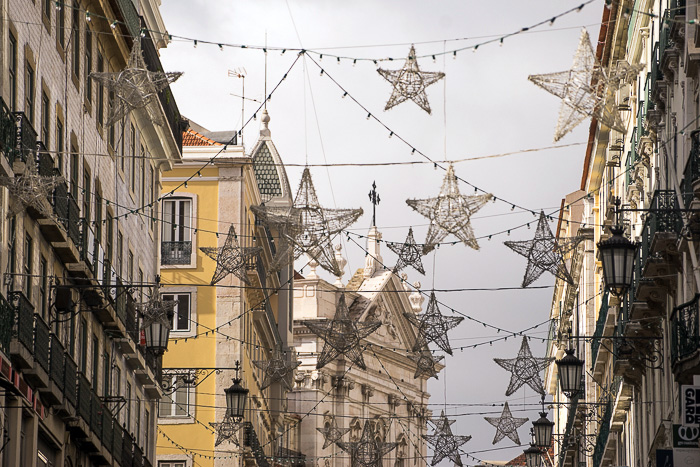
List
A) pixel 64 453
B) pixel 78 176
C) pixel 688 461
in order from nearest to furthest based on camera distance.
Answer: pixel 688 461 < pixel 64 453 < pixel 78 176

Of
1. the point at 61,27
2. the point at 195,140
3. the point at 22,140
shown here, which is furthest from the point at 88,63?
the point at 195,140

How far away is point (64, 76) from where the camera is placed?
32.9 metres

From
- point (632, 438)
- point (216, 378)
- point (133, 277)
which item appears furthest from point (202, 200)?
point (632, 438)

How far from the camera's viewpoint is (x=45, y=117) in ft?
102

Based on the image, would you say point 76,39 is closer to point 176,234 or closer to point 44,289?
point 44,289

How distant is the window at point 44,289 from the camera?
30531 millimetres

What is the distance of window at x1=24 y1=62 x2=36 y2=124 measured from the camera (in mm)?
29094

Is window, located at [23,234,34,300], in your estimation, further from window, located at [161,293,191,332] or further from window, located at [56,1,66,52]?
window, located at [161,293,191,332]

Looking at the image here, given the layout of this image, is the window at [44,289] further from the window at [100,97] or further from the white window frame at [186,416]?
the white window frame at [186,416]

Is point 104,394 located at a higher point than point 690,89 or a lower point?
lower

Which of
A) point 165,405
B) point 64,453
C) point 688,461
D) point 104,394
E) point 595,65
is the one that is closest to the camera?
point 688,461

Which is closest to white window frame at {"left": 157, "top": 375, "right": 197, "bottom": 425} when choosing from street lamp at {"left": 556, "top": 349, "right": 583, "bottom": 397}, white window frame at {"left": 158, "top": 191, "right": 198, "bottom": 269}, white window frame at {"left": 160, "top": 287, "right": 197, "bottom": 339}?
white window frame at {"left": 160, "top": 287, "right": 197, "bottom": 339}

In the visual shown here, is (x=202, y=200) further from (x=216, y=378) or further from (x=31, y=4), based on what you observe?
(x=31, y=4)

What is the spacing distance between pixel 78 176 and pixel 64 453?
5.38 metres
